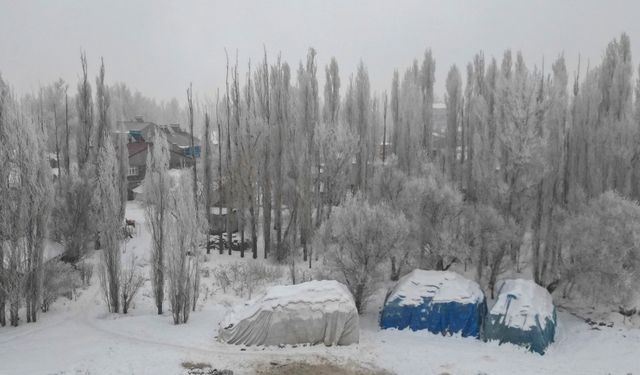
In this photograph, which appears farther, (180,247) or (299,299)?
(180,247)

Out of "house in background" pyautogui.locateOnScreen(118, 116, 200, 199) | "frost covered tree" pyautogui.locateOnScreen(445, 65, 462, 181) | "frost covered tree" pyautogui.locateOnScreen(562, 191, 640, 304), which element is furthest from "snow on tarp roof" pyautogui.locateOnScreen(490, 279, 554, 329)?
"house in background" pyautogui.locateOnScreen(118, 116, 200, 199)

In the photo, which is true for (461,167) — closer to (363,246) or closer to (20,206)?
(363,246)

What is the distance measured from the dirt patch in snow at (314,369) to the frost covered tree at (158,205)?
16.6ft

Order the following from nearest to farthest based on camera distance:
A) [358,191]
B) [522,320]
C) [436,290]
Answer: [522,320] → [436,290] → [358,191]

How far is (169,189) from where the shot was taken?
14555 mm

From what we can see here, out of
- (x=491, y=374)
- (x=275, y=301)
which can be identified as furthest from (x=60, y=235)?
(x=491, y=374)

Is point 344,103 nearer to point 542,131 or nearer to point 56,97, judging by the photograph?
point 542,131

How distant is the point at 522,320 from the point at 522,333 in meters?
0.39

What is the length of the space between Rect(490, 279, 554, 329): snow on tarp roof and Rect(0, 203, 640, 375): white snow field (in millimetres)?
842

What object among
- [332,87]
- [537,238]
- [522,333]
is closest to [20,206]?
[522,333]

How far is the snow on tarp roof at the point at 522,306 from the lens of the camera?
13.7 m

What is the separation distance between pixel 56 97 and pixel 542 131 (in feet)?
126

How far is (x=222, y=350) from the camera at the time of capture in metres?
12.7

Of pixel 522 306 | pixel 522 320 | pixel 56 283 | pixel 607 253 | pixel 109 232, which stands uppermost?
pixel 109 232
